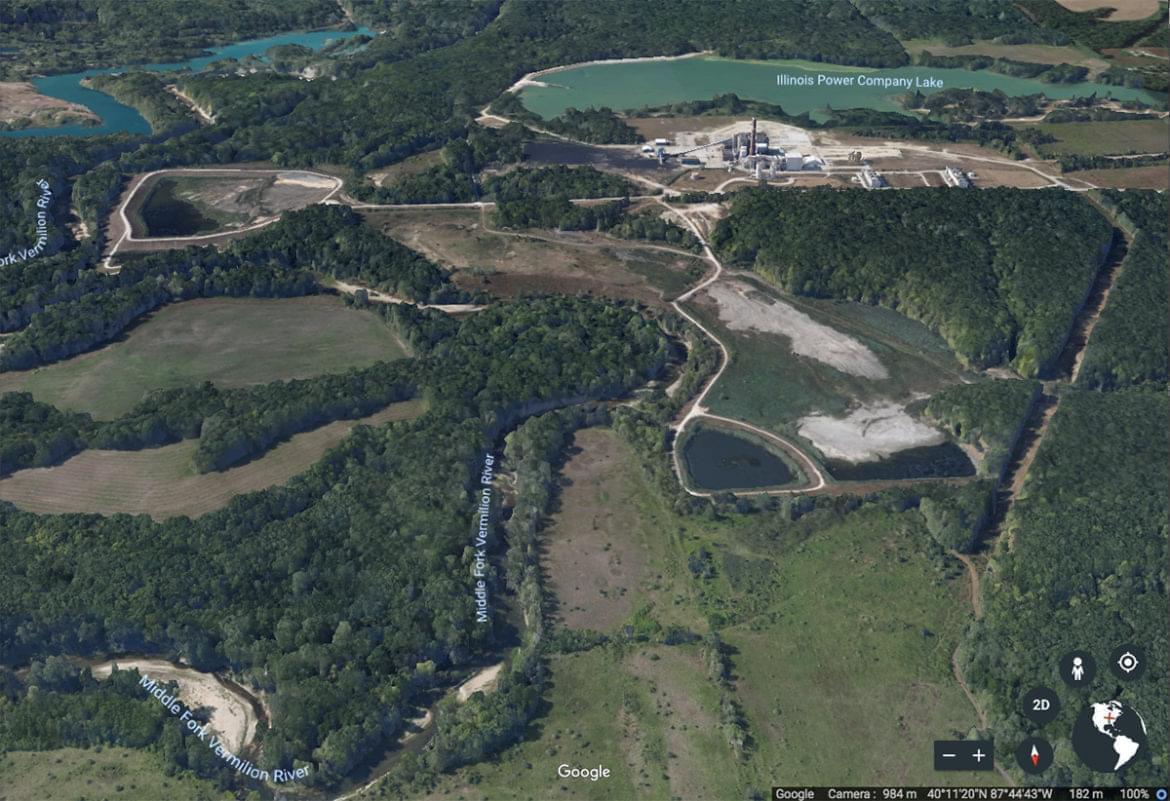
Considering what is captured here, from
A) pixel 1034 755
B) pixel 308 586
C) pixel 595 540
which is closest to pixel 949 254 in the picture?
pixel 595 540

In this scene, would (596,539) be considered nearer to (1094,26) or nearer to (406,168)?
(406,168)

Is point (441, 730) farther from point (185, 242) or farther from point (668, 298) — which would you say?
point (185, 242)

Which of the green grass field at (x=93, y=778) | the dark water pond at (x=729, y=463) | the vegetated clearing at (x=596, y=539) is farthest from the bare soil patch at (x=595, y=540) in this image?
the green grass field at (x=93, y=778)

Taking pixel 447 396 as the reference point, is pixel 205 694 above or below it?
below

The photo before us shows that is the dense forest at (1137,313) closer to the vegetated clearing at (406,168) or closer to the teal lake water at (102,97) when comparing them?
the vegetated clearing at (406,168)

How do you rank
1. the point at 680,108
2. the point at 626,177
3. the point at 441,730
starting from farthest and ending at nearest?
the point at 680,108 → the point at 626,177 → the point at 441,730

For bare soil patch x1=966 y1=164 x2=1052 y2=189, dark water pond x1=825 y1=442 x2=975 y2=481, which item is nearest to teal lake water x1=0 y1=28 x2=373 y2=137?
bare soil patch x1=966 y1=164 x2=1052 y2=189

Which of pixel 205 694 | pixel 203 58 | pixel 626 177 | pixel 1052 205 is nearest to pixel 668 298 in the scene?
pixel 626 177
